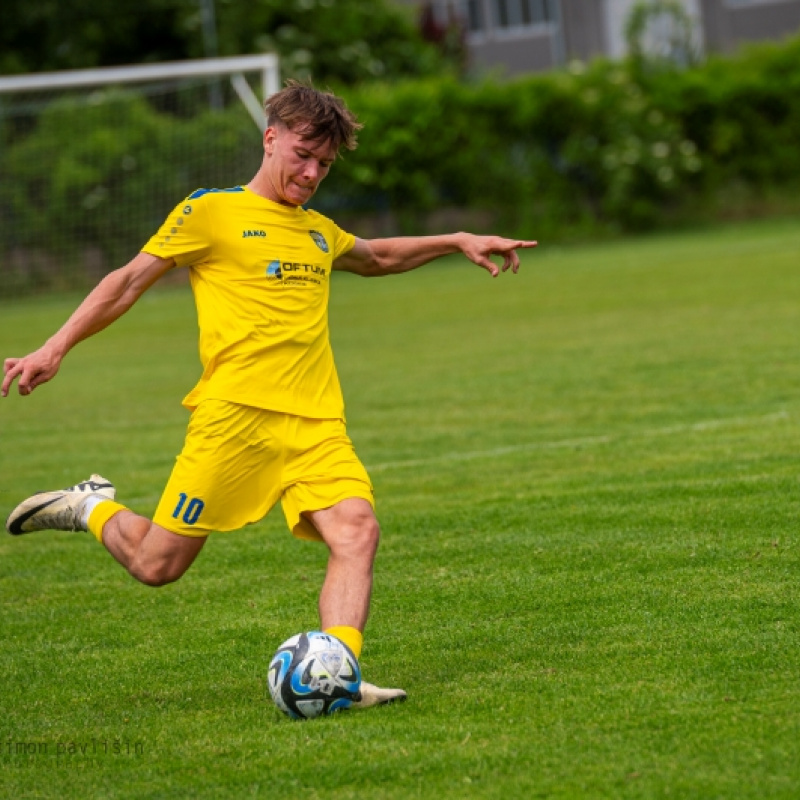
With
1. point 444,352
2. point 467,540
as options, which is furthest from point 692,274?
point 467,540

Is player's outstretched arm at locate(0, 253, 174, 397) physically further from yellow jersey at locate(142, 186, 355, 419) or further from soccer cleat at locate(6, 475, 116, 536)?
soccer cleat at locate(6, 475, 116, 536)

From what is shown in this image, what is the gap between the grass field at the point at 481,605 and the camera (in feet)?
14.4

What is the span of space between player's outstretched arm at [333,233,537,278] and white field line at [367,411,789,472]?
352 centimetres

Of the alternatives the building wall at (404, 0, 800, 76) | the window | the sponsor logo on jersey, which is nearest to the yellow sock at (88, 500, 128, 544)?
the sponsor logo on jersey

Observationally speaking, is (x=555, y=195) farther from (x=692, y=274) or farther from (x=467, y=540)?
(x=467, y=540)

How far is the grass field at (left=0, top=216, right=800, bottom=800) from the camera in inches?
173

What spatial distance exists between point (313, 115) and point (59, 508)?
1.93m

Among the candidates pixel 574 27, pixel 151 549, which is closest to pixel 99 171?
pixel 151 549

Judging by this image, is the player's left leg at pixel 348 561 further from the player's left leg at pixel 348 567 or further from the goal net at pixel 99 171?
the goal net at pixel 99 171

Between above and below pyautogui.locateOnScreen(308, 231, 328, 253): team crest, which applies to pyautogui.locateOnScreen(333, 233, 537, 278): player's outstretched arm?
below

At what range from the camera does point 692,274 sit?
69.9ft

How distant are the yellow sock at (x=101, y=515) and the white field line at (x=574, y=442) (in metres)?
3.70

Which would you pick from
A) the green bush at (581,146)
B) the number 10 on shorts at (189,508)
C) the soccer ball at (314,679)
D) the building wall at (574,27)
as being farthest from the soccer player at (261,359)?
the building wall at (574,27)

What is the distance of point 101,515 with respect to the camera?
19.6 feet
